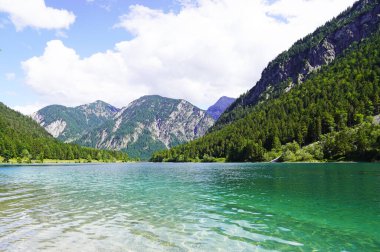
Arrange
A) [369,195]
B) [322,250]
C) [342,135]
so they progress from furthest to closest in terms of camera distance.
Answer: [342,135] < [369,195] < [322,250]

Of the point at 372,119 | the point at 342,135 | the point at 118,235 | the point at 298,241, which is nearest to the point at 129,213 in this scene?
the point at 118,235

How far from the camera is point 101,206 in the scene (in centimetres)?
3450

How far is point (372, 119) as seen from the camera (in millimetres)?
189625

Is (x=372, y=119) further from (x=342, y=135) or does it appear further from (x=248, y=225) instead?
(x=248, y=225)

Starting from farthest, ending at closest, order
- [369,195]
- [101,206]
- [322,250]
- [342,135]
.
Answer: [342,135] → [369,195] → [101,206] → [322,250]

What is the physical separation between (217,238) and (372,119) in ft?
654

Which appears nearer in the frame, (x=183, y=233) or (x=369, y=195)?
(x=183, y=233)

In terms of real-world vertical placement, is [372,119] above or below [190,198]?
above

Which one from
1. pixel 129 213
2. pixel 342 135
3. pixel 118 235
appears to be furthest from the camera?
pixel 342 135

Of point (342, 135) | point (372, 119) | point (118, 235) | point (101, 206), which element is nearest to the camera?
point (118, 235)

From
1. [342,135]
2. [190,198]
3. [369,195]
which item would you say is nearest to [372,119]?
[342,135]

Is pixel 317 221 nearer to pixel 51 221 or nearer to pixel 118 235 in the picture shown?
pixel 118 235

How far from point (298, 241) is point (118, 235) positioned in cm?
1172

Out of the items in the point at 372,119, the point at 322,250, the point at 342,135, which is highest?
the point at 372,119
